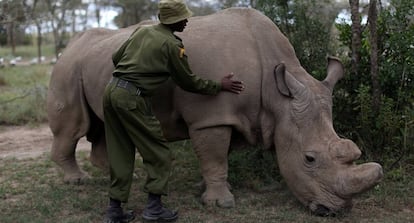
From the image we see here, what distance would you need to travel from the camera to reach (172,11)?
4.95 m

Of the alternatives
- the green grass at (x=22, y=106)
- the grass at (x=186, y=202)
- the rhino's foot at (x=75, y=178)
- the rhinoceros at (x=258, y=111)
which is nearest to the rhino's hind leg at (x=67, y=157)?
the rhino's foot at (x=75, y=178)

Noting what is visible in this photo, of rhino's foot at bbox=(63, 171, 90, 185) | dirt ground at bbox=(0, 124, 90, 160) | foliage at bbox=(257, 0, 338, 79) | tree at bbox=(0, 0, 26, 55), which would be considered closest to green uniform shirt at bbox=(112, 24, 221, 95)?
rhino's foot at bbox=(63, 171, 90, 185)

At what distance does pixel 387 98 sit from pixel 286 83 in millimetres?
1790

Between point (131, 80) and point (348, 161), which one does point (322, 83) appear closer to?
point (348, 161)

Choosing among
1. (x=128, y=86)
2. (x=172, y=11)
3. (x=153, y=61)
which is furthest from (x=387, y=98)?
(x=128, y=86)

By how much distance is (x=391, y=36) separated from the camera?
6.64 m

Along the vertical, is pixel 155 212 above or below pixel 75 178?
above

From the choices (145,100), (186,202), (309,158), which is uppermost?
(145,100)

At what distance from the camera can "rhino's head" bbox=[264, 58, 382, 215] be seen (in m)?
5.00

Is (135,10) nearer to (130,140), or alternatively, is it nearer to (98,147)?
(98,147)

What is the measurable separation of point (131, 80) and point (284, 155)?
160 cm

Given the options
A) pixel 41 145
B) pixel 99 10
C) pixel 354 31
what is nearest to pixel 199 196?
pixel 354 31

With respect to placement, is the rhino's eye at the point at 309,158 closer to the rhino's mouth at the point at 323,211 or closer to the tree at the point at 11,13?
the rhino's mouth at the point at 323,211

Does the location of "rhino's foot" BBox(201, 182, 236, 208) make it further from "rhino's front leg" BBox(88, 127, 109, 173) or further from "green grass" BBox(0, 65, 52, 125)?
"green grass" BBox(0, 65, 52, 125)
